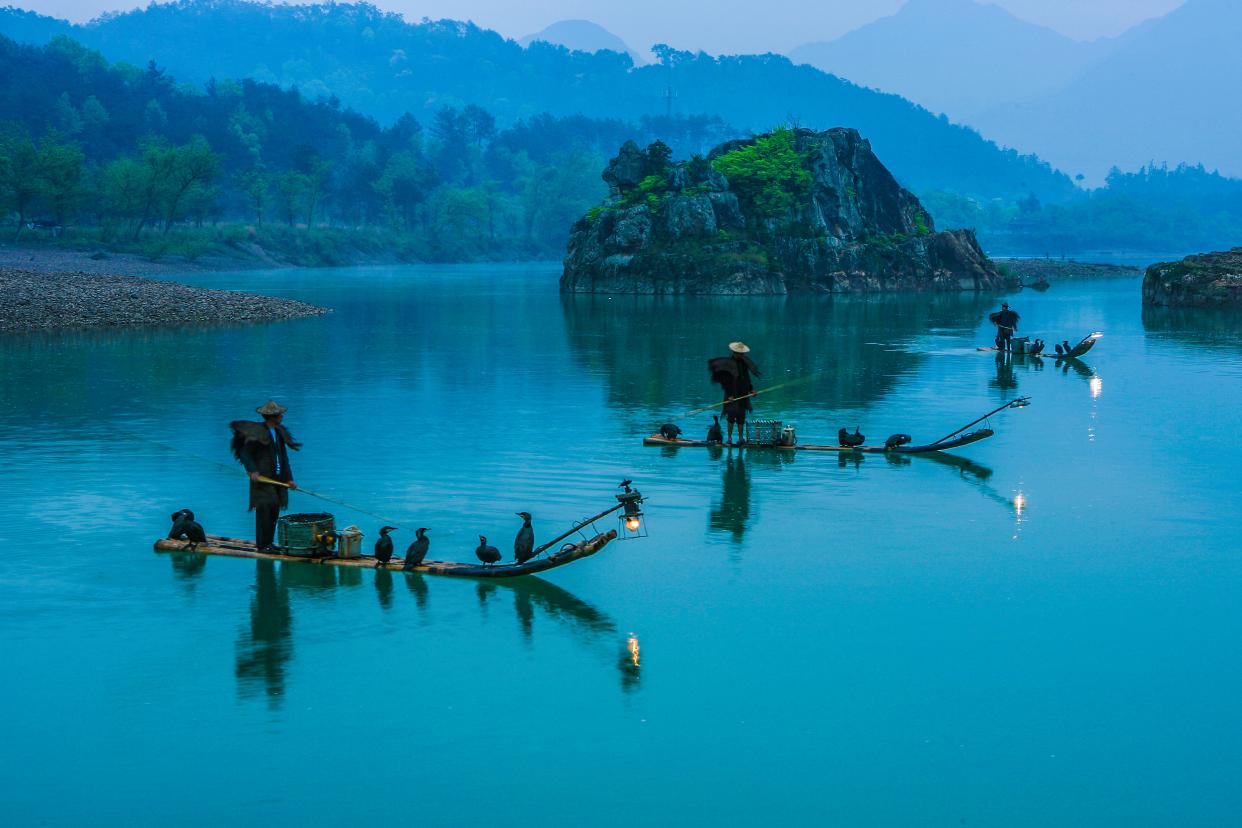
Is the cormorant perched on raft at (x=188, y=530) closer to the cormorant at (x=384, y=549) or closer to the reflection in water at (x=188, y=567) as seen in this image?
the reflection in water at (x=188, y=567)

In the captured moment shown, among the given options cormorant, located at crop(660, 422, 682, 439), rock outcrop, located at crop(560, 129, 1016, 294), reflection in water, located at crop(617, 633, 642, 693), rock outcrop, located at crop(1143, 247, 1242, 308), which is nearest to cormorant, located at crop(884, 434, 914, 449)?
cormorant, located at crop(660, 422, 682, 439)

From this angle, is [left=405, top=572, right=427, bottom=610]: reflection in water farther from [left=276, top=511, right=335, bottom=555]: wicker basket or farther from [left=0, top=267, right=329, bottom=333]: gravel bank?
[left=0, top=267, right=329, bottom=333]: gravel bank

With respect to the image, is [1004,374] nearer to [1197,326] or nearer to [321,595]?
[1197,326]

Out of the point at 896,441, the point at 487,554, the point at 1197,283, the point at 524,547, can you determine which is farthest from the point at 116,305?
the point at 1197,283

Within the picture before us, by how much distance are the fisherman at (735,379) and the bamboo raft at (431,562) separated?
33.8 feet

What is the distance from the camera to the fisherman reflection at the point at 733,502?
23.2 meters

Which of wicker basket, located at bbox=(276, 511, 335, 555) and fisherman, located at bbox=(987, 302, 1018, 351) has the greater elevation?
fisherman, located at bbox=(987, 302, 1018, 351)

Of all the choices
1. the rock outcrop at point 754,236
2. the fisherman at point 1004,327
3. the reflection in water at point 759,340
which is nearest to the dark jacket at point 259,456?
the reflection in water at point 759,340

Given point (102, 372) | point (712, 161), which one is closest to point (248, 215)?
point (712, 161)

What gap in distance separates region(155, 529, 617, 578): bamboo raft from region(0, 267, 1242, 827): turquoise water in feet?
0.74

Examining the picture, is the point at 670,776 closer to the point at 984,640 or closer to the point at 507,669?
the point at 507,669

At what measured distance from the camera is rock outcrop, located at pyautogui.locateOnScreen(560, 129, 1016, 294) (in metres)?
111

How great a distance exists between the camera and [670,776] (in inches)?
511

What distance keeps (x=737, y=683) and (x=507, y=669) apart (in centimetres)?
280
